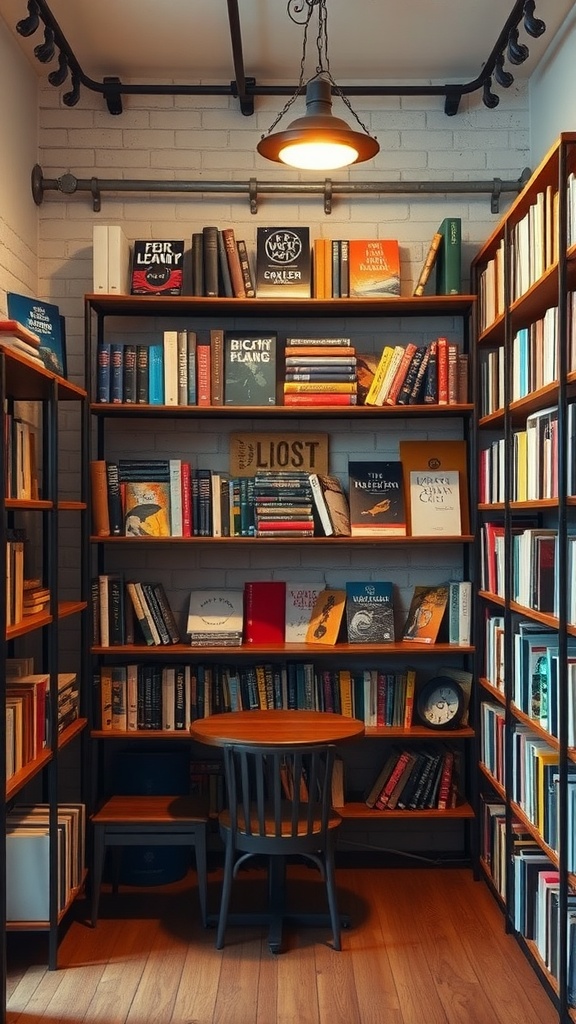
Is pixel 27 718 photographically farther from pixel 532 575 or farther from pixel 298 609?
pixel 532 575

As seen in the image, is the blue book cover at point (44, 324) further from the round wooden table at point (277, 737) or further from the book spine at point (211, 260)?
the round wooden table at point (277, 737)

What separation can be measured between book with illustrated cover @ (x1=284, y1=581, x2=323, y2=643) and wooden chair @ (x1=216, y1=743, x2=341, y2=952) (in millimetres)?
742

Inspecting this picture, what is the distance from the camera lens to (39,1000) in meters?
2.79

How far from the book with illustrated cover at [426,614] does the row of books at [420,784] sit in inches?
17.8

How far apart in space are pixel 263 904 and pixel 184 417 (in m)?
1.89

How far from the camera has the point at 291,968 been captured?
2.98 m

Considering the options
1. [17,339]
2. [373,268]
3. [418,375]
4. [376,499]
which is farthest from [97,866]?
[373,268]

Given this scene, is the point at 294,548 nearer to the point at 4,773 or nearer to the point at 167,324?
the point at 167,324

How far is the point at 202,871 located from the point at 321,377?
1.84 meters

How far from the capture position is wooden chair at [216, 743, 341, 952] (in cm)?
299

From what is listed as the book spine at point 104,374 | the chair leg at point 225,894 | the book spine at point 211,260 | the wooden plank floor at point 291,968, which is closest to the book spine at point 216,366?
the book spine at point 211,260

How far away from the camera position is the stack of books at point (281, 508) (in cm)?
368

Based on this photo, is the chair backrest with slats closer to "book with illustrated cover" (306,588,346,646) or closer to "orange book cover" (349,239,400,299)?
"book with illustrated cover" (306,588,346,646)

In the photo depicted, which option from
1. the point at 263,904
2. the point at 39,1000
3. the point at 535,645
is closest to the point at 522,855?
the point at 535,645
